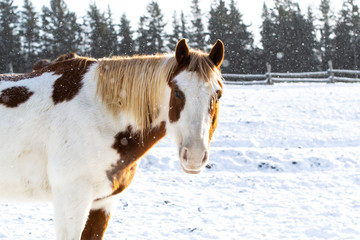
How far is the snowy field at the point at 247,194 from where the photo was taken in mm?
4402

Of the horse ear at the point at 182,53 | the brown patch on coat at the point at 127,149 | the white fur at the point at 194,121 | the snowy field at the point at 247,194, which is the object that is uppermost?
the horse ear at the point at 182,53

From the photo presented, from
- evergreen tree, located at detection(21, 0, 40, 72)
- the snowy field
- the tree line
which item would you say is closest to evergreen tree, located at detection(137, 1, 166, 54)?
the tree line

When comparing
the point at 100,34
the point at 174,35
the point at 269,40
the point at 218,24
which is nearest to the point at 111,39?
the point at 100,34

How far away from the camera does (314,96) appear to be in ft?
51.4

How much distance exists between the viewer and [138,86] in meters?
2.68

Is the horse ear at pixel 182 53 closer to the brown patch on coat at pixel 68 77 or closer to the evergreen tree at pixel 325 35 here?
the brown patch on coat at pixel 68 77

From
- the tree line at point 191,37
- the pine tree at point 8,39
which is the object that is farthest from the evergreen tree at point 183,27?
the pine tree at point 8,39

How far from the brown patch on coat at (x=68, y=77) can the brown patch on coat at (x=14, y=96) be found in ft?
0.80

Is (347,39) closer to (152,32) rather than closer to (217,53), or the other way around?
(152,32)

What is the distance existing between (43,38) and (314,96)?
91.1 ft

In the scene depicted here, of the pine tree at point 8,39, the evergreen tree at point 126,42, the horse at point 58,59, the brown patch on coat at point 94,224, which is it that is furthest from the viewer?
the evergreen tree at point 126,42

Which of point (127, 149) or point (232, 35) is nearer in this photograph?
point (127, 149)

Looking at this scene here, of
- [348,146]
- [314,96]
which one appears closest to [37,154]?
[348,146]

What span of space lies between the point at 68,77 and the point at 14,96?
1.54ft
